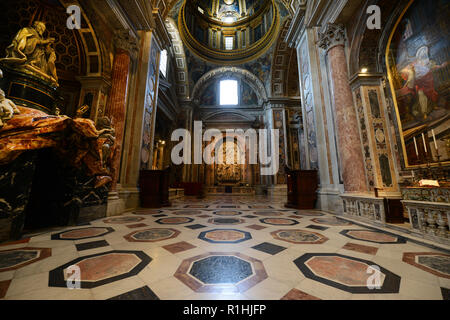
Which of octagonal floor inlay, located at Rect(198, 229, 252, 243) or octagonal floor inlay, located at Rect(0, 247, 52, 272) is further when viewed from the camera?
octagonal floor inlay, located at Rect(198, 229, 252, 243)

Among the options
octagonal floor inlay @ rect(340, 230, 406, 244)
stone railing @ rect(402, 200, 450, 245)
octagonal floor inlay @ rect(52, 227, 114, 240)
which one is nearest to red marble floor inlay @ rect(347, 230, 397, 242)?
octagonal floor inlay @ rect(340, 230, 406, 244)

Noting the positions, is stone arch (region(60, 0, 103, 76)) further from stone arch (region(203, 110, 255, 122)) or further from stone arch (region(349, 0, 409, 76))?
stone arch (region(203, 110, 255, 122))

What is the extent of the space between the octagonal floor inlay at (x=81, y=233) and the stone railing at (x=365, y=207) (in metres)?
4.20

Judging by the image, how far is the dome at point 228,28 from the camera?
1068 cm

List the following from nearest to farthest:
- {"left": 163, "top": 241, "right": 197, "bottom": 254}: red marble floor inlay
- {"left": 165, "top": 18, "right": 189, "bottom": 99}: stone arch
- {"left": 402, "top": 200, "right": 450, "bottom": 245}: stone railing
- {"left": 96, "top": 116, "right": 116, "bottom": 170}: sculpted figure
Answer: {"left": 163, "top": 241, "right": 197, "bottom": 254}: red marble floor inlay, {"left": 402, "top": 200, "right": 450, "bottom": 245}: stone railing, {"left": 96, "top": 116, "right": 116, "bottom": 170}: sculpted figure, {"left": 165, "top": 18, "right": 189, "bottom": 99}: stone arch

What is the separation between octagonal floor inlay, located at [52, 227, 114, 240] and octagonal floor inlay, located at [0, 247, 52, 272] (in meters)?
0.38

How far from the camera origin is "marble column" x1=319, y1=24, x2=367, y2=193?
11.5ft

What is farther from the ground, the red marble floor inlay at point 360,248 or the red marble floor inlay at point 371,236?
the red marble floor inlay at point 360,248

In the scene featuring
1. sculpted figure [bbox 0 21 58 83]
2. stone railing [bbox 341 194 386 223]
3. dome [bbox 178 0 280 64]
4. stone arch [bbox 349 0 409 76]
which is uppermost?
dome [bbox 178 0 280 64]

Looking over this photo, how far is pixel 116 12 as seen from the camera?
4.21 meters

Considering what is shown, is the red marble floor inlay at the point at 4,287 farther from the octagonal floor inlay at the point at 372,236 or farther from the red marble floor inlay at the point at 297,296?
the octagonal floor inlay at the point at 372,236

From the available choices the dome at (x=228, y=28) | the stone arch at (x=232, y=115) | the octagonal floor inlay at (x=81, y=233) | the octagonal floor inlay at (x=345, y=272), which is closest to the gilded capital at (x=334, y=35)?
the octagonal floor inlay at (x=345, y=272)

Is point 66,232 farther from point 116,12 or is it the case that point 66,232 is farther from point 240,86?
point 240,86

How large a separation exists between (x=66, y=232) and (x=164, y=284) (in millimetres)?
2058
